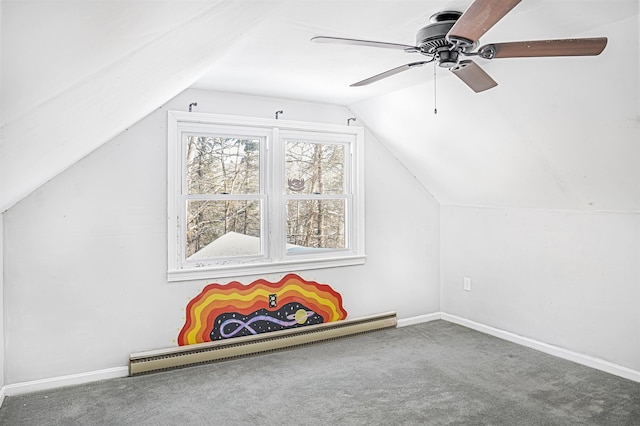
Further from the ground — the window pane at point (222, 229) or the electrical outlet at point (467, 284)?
the window pane at point (222, 229)

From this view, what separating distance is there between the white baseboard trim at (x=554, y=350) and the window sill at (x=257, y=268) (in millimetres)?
1328

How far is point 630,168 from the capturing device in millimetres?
3074

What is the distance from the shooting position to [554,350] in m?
Result: 3.94

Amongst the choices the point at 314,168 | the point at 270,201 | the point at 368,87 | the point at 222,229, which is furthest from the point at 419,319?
the point at 368,87

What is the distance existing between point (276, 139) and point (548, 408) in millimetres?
2982

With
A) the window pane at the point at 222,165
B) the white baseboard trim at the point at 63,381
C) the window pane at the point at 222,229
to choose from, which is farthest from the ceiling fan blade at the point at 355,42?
the white baseboard trim at the point at 63,381

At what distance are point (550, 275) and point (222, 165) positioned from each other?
3.05 metres

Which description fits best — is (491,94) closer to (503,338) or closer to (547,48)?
(547,48)

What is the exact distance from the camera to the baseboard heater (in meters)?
3.54

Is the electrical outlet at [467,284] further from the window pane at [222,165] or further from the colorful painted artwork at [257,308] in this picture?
the window pane at [222,165]

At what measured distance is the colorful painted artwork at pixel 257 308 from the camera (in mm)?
3838

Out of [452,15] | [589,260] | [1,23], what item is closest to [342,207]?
[589,260]

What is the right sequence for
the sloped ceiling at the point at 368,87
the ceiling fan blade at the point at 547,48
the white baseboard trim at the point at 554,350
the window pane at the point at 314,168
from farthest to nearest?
the window pane at the point at 314,168 < the white baseboard trim at the point at 554,350 < the ceiling fan blade at the point at 547,48 < the sloped ceiling at the point at 368,87

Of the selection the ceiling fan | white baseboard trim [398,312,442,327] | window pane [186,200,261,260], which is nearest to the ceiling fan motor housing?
the ceiling fan
